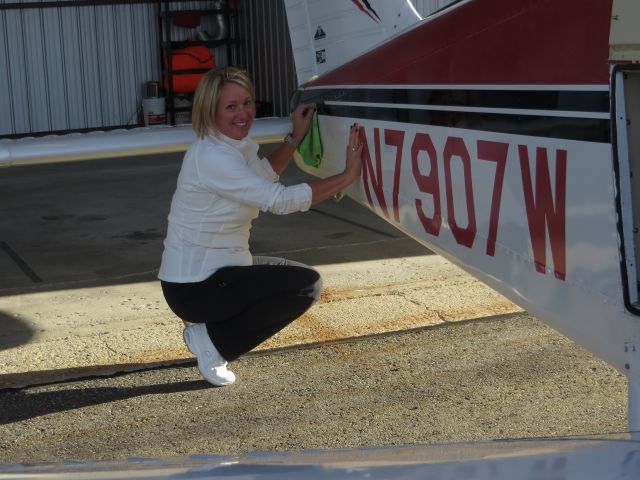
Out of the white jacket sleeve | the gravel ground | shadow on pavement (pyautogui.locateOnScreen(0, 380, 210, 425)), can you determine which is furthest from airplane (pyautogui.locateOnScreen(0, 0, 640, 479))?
shadow on pavement (pyautogui.locateOnScreen(0, 380, 210, 425))

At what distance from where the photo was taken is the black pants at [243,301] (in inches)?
161

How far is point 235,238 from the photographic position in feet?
13.6

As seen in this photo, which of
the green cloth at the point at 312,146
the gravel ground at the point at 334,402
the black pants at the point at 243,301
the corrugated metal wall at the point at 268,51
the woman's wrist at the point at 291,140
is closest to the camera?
the gravel ground at the point at 334,402

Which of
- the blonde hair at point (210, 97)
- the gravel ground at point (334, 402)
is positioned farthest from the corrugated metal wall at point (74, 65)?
the blonde hair at point (210, 97)

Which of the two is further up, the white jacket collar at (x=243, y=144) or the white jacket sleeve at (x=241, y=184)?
the white jacket collar at (x=243, y=144)

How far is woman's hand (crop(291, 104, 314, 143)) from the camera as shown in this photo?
14.2 ft

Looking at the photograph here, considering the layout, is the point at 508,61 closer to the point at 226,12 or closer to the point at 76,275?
the point at 76,275

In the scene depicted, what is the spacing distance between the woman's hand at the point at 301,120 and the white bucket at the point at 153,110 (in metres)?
8.05

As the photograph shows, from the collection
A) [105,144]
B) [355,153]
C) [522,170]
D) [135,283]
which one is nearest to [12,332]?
[135,283]

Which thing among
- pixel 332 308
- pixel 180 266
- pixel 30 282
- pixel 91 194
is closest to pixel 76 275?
pixel 30 282

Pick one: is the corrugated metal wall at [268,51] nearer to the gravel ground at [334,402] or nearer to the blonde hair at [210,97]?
the gravel ground at [334,402]

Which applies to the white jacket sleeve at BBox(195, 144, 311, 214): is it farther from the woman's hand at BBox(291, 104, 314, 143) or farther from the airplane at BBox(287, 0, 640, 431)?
the woman's hand at BBox(291, 104, 314, 143)

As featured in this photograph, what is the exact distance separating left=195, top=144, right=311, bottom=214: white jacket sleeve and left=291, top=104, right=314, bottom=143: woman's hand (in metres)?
0.48

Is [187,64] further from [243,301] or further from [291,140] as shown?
[243,301]
